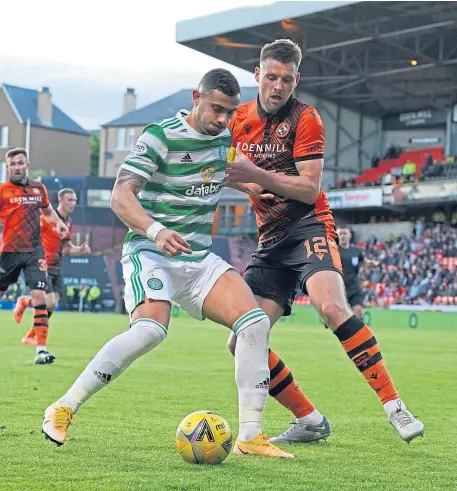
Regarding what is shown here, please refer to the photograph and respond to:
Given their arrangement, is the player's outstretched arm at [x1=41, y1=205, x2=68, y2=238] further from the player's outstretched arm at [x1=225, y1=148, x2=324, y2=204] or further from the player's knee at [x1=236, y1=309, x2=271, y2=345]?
the player's knee at [x1=236, y1=309, x2=271, y2=345]

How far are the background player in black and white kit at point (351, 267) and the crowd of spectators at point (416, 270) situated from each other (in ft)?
55.3

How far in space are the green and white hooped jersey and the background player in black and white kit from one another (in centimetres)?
1199

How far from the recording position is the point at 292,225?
6527mm

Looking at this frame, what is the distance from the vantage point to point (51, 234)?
15625 millimetres

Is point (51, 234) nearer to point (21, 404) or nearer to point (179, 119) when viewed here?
point (21, 404)

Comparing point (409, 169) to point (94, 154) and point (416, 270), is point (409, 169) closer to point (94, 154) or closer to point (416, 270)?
point (416, 270)

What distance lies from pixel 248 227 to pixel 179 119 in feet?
156

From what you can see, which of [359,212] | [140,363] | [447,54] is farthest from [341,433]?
[359,212]

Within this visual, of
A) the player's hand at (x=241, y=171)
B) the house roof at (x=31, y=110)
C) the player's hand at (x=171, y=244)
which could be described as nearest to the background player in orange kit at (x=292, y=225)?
the player's hand at (x=241, y=171)

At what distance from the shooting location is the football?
518 centimetres

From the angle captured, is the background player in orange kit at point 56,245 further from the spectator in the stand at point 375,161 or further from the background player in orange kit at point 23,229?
the spectator in the stand at point 375,161

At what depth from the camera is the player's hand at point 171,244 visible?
16.8 ft

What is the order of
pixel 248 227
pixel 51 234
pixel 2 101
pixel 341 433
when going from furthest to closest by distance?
pixel 2 101 < pixel 248 227 < pixel 51 234 < pixel 341 433

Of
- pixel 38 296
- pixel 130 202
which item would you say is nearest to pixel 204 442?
pixel 130 202
